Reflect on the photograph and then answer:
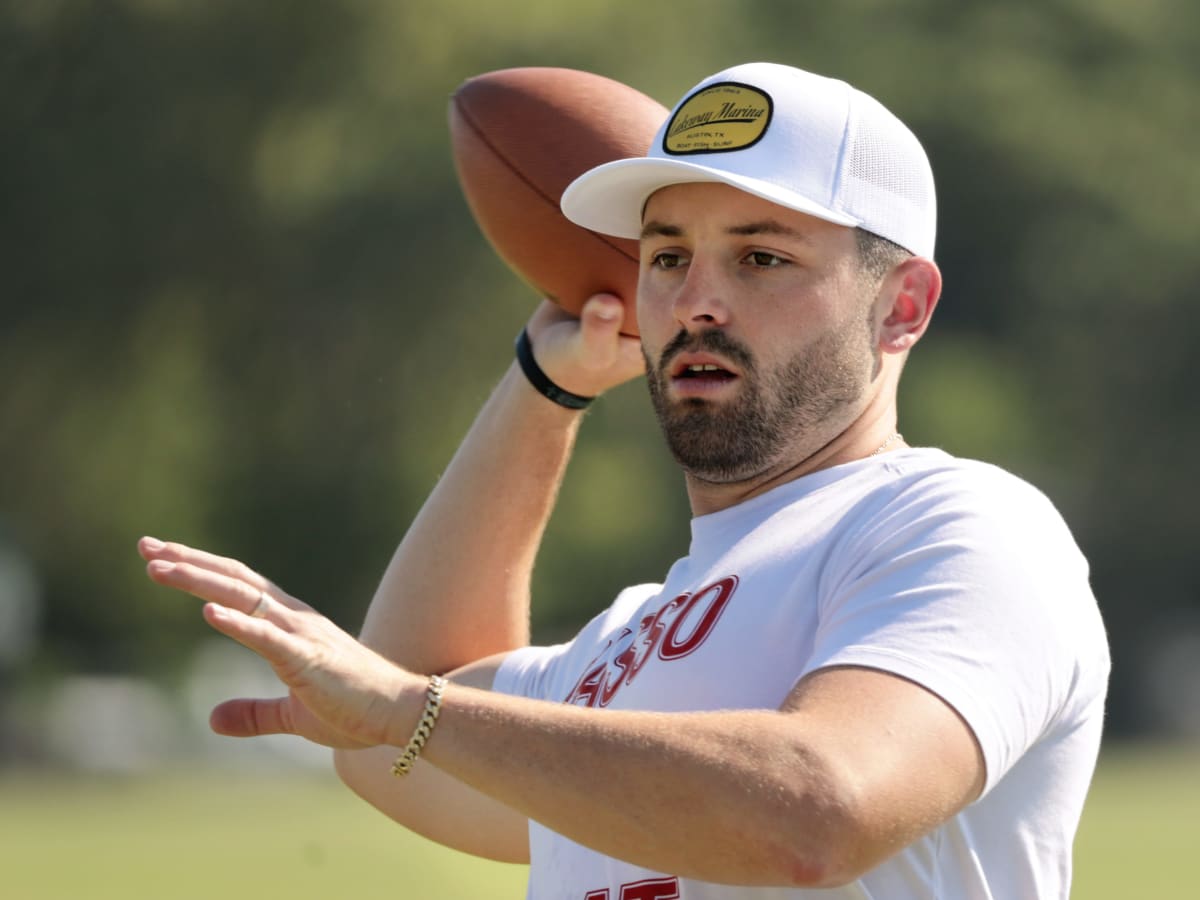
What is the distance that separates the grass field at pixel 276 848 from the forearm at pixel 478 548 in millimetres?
7473

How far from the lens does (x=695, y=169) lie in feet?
9.02

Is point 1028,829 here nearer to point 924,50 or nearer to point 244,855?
point 244,855

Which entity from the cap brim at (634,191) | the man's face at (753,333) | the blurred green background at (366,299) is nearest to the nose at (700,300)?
the man's face at (753,333)

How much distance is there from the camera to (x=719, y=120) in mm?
2818

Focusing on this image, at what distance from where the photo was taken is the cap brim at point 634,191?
2697mm

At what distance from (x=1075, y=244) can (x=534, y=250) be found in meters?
29.6

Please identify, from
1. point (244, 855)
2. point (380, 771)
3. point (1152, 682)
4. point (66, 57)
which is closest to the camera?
point (380, 771)

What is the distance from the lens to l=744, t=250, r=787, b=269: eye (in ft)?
9.06

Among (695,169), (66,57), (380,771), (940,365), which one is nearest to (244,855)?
(66,57)

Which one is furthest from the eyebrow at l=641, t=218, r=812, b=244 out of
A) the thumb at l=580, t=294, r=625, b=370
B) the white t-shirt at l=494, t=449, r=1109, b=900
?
the thumb at l=580, t=294, r=625, b=370

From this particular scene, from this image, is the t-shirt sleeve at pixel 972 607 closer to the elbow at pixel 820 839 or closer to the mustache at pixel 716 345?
the elbow at pixel 820 839

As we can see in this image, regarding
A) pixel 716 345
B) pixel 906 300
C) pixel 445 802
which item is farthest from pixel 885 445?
pixel 445 802

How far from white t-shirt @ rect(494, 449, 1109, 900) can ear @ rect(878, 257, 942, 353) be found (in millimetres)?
201

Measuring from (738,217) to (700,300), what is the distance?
0.12 meters
